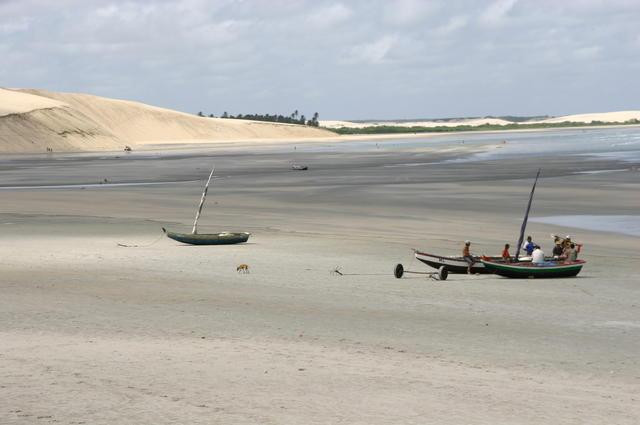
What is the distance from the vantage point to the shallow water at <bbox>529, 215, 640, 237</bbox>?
41750 mm

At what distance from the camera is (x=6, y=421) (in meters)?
14.2

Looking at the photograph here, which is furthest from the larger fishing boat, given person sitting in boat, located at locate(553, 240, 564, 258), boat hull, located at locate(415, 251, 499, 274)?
person sitting in boat, located at locate(553, 240, 564, 258)

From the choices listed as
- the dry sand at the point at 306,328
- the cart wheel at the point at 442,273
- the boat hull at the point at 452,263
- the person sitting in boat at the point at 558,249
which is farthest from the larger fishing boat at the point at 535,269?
the person sitting in boat at the point at 558,249

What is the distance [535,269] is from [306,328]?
9.83 m

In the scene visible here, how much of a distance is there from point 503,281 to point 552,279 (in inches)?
56.2

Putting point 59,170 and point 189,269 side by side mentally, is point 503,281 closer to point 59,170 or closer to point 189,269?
point 189,269

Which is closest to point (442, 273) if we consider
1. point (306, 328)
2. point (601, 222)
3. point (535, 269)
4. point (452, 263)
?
point (452, 263)

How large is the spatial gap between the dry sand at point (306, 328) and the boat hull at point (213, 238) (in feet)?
2.19

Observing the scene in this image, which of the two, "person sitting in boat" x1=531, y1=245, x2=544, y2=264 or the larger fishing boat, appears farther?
"person sitting in boat" x1=531, y1=245, x2=544, y2=264

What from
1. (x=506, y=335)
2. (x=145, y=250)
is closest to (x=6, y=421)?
(x=506, y=335)

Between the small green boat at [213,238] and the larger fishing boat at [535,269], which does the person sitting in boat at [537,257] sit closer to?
the larger fishing boat at [535,269]

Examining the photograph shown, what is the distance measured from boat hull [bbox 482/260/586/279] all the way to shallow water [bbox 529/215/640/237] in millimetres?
11446

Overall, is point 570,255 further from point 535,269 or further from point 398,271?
point 398,271

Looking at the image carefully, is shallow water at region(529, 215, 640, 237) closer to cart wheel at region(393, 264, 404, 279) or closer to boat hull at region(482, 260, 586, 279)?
boat hull at region(482, 260, 586, 279)
